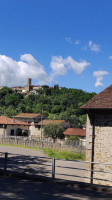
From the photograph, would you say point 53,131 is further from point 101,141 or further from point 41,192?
point 41,192

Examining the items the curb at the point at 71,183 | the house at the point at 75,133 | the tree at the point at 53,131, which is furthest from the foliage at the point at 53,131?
the curb at the point at 71,183

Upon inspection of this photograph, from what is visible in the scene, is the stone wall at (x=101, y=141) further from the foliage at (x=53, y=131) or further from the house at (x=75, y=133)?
the house at (x=75, y=133)

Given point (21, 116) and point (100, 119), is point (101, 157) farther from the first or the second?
point (21, 116)

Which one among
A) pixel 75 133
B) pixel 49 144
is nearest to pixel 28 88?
pixel 75 133

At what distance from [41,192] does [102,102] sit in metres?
6.64

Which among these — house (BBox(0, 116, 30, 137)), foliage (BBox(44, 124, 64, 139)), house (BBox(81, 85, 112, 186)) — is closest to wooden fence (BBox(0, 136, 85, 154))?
house (BBox(0, 116, 30, 137))

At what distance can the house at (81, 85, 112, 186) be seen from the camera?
11914 millimetres

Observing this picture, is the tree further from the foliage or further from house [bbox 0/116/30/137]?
house [bbox 0/116/30/137]

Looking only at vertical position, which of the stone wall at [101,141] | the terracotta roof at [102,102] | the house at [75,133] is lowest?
the house at [75,133]

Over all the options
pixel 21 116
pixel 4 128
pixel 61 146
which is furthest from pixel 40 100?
pixel 61 146

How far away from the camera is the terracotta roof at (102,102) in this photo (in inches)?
471

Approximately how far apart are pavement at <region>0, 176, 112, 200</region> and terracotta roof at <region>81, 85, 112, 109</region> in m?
5.32

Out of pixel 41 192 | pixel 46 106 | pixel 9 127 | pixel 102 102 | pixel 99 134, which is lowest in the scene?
pixel 41 192

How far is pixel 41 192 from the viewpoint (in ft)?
23.0
